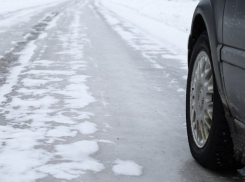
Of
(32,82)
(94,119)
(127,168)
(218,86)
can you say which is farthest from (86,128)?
(32,82)

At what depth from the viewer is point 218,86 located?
2.74 meters

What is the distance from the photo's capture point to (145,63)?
807 centimetres

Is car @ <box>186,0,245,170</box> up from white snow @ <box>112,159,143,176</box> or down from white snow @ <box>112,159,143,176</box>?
up

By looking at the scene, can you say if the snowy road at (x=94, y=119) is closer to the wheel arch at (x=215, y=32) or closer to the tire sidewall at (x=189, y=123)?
the tire sidewall at (x=189, y=123)

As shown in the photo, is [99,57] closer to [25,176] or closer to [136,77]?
[136,77]

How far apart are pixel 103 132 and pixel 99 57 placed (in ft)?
15.6

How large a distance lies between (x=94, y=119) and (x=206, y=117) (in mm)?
1591

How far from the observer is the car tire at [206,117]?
9.17ft

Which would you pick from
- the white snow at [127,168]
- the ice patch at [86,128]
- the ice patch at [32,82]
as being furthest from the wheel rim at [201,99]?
the ice patch at [32,82]

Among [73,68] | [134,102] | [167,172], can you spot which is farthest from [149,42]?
[167,172]

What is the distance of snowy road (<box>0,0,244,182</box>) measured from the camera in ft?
10.0

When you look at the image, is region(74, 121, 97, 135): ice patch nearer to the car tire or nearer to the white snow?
the white snow

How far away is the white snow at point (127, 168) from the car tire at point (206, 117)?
0.42 meters

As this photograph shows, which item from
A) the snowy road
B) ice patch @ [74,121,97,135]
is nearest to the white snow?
the snowy road
